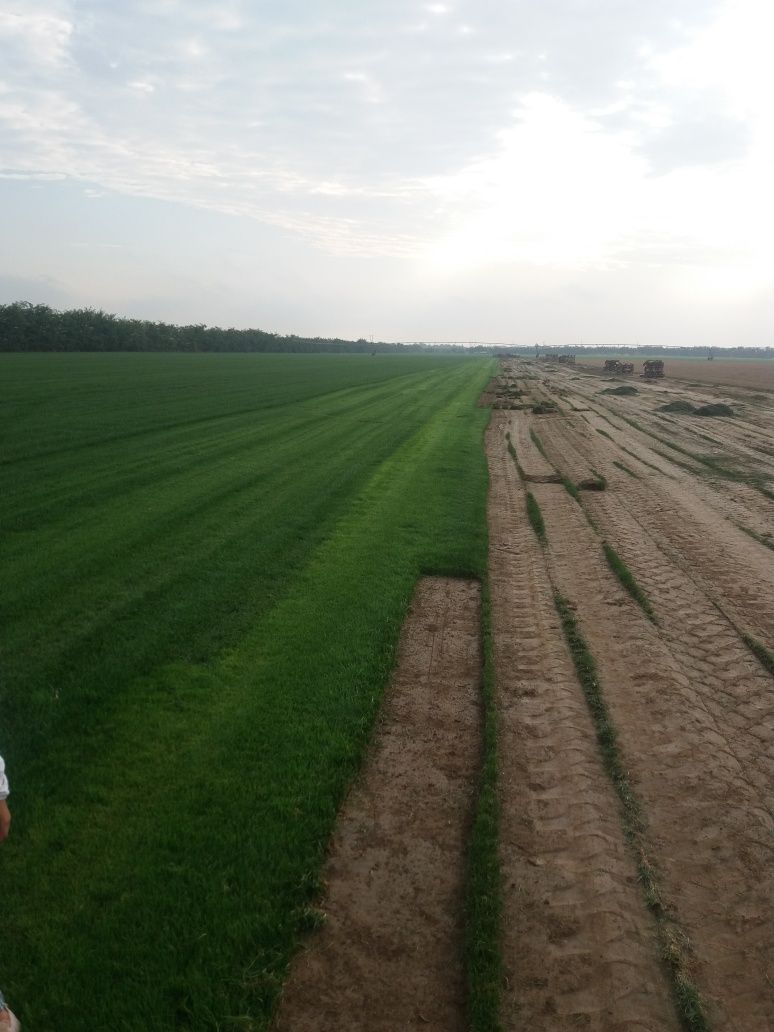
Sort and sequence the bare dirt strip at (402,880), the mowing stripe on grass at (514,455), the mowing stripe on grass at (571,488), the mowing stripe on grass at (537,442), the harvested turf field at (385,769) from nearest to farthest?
the bare dirt strip at (402,880) → the harvested turf field at (385,769) → the mowing stripe on grass at (571,488) → the mowing stripe on grass at (514,455) → the mowing stripe on grass at (537,442)

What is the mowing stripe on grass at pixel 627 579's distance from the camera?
316 inches

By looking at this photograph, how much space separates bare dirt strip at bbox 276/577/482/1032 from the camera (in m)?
3.20

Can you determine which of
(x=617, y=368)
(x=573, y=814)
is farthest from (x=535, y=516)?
(x=617, y=368)

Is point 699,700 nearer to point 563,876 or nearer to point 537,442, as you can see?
point 563,876

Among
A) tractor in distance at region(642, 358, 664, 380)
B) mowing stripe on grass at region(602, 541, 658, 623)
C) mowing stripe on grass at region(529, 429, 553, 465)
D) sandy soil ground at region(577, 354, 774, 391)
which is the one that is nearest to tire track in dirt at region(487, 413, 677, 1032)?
mowing stripe on grass at region(602, 541, 658, 623)

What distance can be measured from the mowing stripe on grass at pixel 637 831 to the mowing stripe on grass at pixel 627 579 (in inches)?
46.7

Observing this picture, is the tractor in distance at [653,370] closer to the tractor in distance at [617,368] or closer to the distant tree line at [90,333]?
the tractor in distance at [617,368]

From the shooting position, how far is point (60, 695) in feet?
18.7

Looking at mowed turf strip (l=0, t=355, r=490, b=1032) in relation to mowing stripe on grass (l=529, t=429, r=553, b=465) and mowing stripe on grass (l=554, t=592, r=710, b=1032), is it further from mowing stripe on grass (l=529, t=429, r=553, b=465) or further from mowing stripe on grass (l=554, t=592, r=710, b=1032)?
mowing stripe on grass (l=529, t=429, r=553, b=465)

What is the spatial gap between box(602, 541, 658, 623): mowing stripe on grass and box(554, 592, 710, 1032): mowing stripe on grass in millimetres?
1187

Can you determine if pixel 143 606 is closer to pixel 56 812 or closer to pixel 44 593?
pixel 44 593

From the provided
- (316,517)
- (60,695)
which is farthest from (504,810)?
(316,517)

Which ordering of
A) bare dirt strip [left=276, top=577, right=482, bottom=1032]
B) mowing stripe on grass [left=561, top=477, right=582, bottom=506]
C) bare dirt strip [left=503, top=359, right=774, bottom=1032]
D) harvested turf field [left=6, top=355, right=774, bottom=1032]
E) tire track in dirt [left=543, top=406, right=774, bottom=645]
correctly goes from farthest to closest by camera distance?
mowing stripe on grass [left=561, top=477, right=582, bottom=506] → tire track in dirt [left=543, top=406, right=774, bottom=645] → bare dirt strip [left=503, top=359, right=774, bottom=1032] → harvested turf field [left=6, top=355, right=774, bottom=1032] → bare dirt strip [left=276, top=577, right=482, bottom=1032]

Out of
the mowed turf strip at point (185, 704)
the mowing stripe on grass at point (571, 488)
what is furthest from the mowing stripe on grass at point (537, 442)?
the mowed turf strip at point (185, 704)
